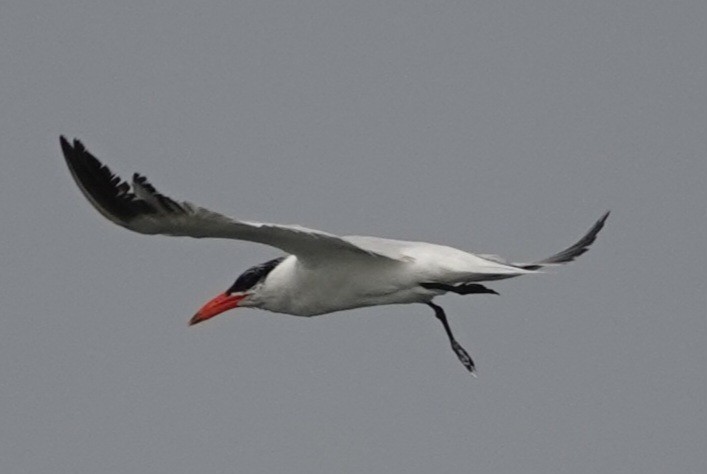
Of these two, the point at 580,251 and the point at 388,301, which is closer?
the point at 388,301

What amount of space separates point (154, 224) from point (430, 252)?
2393mm

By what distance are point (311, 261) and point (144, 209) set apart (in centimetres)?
194

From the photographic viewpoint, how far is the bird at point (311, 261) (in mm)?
10852

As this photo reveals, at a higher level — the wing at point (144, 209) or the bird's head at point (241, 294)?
the wing at point (144, 209)

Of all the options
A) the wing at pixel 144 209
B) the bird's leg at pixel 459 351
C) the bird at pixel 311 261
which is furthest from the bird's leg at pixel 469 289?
the wing at pixel 144 209

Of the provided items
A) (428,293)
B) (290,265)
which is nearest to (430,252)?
(428,293)

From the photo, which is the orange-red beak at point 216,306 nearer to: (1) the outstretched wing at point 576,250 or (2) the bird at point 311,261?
(2) the bird at point 311,261

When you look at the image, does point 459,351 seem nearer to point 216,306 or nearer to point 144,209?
point 216,306

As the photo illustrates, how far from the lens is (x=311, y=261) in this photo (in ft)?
40.8

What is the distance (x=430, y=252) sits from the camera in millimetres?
12281

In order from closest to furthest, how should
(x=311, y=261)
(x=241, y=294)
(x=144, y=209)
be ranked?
(x=144, y=209), (x=311, y=261), (x=241, y=294)

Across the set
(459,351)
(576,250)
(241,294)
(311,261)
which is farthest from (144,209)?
(576,250)

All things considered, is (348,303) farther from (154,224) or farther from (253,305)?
(154,224)

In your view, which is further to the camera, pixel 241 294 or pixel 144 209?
pixel 241 294
